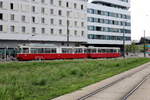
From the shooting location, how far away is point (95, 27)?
78188 mm

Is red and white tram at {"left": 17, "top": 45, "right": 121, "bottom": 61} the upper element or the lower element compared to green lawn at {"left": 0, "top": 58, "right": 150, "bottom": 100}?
upper

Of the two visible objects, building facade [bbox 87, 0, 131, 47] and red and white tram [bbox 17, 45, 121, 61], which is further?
building facade [bbox 87, 0, 131, 47]

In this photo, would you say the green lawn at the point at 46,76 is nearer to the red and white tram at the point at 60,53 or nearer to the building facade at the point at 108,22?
the red and white tram at the point at 60,53

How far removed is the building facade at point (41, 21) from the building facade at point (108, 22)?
442cm

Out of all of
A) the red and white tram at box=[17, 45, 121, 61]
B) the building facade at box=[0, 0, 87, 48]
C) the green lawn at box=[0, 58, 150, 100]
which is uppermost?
the building facade at box=[0, 0, 87, 48]

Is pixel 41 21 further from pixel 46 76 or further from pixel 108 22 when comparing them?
pixel 46 76

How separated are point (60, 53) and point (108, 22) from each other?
3725 centimetres

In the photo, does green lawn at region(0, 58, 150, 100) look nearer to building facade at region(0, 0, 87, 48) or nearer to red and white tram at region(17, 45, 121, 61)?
red and white tram at region(17, 45, 121, 61)

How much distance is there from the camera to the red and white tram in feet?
144

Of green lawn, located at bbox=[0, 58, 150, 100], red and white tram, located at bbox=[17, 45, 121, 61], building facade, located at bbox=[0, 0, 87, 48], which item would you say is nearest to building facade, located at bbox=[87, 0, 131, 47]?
building facade, located at bbox=[0, 0, 87, 48]

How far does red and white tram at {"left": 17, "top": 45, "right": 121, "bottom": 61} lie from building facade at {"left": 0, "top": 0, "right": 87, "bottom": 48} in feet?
12.3

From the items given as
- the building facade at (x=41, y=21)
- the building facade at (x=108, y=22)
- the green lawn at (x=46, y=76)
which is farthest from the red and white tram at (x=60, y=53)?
the building facade at (x=108, y=22)

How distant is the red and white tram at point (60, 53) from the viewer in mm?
43909

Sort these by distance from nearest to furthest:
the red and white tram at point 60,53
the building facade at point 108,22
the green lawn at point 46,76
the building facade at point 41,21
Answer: the green lawn at point 46,76 → the red and white tram at point 60,53 → the building facade at point 41,21 → the building facade at point 108,22
